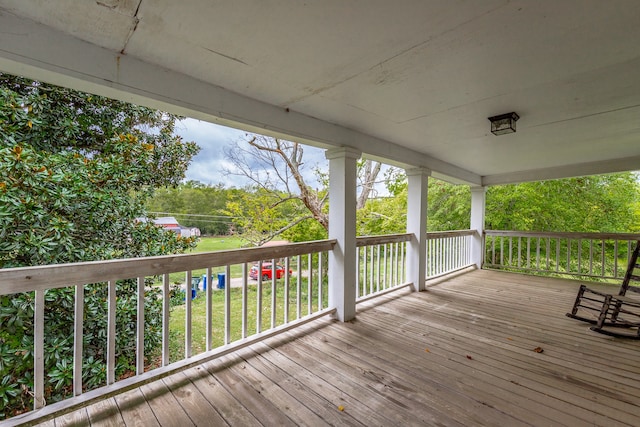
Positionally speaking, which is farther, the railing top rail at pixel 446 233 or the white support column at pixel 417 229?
the railing top rail at pixel 446 233

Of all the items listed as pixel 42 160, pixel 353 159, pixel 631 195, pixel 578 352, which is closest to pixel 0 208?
pixel 42 160

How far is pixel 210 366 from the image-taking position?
217cm

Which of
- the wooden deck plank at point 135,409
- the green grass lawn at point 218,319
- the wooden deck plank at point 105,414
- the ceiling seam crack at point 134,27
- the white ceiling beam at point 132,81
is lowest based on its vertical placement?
the green grass lawn at point 218,319

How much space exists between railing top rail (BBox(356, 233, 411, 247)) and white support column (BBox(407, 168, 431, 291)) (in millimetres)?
193

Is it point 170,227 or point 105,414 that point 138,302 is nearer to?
point 105,414

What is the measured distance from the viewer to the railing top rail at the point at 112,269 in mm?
1472

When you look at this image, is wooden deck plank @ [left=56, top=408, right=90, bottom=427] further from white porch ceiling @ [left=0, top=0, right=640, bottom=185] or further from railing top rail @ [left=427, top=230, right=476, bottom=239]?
railing top rail @ [left=427, top=230, right=476, bottom=239]

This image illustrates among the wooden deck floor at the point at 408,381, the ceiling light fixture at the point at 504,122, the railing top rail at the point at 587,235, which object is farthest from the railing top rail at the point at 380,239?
the railing top rail at the point at 587,235

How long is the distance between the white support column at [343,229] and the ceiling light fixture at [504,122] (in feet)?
4.71

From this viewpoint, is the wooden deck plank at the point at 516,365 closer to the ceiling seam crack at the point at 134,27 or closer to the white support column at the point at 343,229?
the white support column at the point at 343,229

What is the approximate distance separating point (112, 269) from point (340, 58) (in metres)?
2.02

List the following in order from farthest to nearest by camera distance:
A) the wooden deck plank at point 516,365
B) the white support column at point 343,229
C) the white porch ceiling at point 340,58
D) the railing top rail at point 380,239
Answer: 1. the railing top rail at point 380,239
2. the white support column at point 343,229
3. the wooden deck plank at point 516,365
4. the white porch ceiling at point 340,58

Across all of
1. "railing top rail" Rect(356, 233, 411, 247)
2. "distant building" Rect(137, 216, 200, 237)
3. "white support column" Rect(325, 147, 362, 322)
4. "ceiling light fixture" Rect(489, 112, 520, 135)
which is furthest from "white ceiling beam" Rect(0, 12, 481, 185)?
"distant building" Rect(137, 216, 200, 237)

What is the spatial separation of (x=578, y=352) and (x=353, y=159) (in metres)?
2.80
